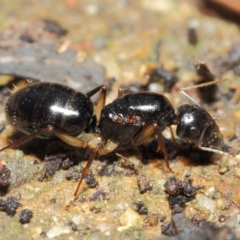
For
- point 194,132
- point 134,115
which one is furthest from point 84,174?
point 194,132

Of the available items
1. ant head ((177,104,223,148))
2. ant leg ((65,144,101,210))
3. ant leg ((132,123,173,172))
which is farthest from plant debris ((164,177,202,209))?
ant leg ((65,144,101,210))

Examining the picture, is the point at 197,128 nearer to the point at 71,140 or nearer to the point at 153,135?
the point at 153,135

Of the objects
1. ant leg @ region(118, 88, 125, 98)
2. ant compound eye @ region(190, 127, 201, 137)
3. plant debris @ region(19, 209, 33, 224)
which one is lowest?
plant debris @ region(19, 209, 33, 224)

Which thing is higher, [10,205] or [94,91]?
[94,91]

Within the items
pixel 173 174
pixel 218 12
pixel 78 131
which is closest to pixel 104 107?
pixel 78 131

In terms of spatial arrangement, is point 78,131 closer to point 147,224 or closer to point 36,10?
point 147,224

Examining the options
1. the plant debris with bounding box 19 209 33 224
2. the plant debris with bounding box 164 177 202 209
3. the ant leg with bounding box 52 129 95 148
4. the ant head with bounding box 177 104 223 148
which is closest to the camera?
the plant debris with bounding box 19 209 33 224

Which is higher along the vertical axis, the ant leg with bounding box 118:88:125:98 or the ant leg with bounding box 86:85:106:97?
the ant leg with bounding box 118:88:125:98

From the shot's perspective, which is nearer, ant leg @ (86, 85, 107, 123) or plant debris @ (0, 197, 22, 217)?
plant debris @ (0, 197, 22, 217)

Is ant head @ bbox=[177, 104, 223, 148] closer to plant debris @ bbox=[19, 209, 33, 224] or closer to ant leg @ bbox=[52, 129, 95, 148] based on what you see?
ant leg @ bbox=[52, 129, 95, 148]
